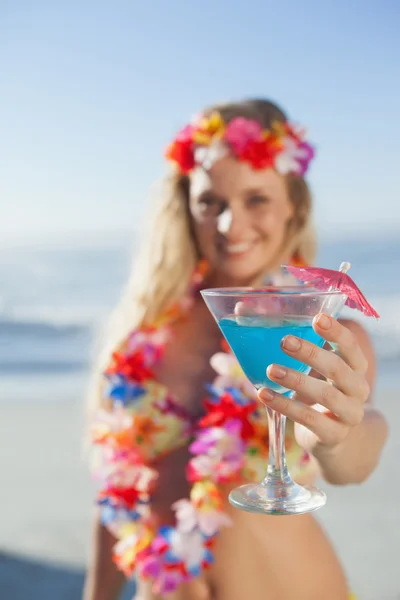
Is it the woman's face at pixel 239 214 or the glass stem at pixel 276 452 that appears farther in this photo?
the woman's face at pixel 239 214

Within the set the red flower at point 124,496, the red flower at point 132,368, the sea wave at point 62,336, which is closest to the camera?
the red flower at point 124,496

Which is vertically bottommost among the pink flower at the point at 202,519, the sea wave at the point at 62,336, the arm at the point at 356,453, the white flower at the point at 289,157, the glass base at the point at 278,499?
the sea wave at the point at 62,336

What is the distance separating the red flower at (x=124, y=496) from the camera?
7.79 ft

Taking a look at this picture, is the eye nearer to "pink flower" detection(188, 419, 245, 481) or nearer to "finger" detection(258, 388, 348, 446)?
"pink flower" detection(188, 419, 245, 481)

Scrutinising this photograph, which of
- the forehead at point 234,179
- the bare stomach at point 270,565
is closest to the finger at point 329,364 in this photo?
the bare stomach at point 270,565

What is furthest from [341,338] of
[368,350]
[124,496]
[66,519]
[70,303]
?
[70,303]

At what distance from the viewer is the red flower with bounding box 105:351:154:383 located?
248 centimetres

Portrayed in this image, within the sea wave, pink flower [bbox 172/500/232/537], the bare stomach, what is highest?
pink flower [bbox 172/500/232/537]

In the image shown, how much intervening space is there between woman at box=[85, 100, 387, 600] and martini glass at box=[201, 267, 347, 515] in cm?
52

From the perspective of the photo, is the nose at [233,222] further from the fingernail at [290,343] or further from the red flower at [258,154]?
the fingernail at [290,343]

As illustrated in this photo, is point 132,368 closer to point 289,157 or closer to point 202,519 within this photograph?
point 202,519

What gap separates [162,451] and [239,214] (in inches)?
34.3

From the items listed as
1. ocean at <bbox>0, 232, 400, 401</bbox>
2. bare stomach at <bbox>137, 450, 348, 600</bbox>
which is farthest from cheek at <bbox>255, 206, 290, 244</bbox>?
ocean at <bbox>0, 232, 400, 401</bbox>

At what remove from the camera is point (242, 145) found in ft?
7.49
